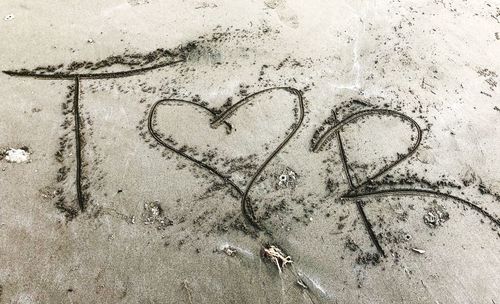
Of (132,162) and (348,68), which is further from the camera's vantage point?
(348,68)

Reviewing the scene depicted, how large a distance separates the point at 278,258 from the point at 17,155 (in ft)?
11.9

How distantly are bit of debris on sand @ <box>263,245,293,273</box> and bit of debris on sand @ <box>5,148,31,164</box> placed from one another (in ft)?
10.9

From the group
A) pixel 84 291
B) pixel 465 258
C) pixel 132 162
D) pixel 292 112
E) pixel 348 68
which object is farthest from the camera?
pixel 348 68

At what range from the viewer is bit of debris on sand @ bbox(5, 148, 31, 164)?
536 cm

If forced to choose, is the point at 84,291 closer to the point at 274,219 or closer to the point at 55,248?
the point at 55,248

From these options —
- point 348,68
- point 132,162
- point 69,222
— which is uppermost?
point 348,68

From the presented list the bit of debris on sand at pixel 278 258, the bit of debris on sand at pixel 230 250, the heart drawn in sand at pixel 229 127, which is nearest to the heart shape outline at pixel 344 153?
the heart drawn in sand at pixel 229 127

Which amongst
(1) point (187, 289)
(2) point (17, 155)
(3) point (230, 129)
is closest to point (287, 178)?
(3) point (230, 129)

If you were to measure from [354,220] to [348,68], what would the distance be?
247 centimetres

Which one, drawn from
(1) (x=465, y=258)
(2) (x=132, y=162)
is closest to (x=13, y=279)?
(2) (x=132, y=162)

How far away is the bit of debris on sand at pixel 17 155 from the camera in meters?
5.36

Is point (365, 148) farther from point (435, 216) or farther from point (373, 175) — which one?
point (435, 216)

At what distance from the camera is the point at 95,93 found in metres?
5.97

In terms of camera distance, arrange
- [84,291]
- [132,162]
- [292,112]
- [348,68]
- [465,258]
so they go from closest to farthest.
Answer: [84,291]
[465,258]
[132,162]
[292,112]
[348,68]
